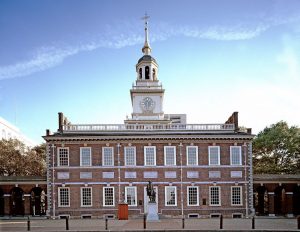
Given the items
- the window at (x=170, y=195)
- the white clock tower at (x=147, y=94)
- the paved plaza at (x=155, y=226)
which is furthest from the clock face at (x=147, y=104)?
the paved plaza at (x=155, y=226)

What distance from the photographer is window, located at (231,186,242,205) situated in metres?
39.4

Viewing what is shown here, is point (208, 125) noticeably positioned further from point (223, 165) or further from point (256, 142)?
point (256, 142)

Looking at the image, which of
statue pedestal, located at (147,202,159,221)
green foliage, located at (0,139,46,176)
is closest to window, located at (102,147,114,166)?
statue pedestal, located at (147,202,159,221)

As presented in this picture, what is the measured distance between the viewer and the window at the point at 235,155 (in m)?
39.8

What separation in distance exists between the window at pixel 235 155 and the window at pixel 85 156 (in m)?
13.5

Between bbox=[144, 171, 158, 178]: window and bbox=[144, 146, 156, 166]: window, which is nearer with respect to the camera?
bbox=[144, 171, 158, 178]: window

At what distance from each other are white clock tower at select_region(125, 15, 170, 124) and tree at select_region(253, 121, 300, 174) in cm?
1357


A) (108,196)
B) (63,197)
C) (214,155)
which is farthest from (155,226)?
(63,197)

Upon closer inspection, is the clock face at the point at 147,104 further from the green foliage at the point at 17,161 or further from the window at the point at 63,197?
the window at the point at 63,197

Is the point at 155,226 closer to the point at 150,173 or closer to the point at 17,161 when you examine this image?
the point at 150,173

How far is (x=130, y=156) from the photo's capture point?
1561 inches

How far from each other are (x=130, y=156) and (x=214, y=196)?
8.80 metres

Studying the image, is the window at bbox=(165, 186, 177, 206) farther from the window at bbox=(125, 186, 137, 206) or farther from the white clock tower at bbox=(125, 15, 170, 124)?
the white clock tower at bbox=(125, 15, 170, 124)

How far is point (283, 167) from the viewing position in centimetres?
5169
